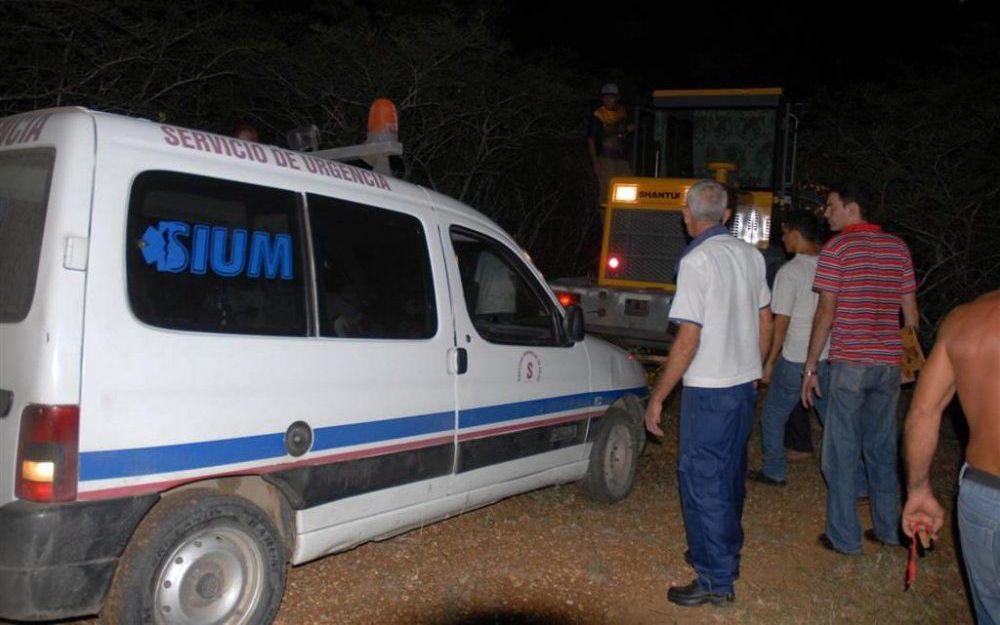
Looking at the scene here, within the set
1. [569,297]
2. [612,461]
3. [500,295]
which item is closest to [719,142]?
[569,297]

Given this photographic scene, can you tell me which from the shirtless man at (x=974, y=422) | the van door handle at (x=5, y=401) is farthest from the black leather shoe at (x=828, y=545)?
the van door handle at (x=5, y=401)

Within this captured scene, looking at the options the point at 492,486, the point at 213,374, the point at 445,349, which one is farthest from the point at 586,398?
the point at 213,374

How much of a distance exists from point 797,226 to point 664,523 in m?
2.33

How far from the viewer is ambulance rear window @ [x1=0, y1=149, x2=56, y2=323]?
3.02m

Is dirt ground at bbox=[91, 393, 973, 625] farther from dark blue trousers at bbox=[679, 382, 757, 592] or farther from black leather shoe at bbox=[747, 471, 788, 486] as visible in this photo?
black leather shoe at bbox=[747, 471, 788, 486]

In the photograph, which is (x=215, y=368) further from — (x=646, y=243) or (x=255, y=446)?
(x=646, y=243)

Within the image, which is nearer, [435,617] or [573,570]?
[435,617]

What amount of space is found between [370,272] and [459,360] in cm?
Answer: 67

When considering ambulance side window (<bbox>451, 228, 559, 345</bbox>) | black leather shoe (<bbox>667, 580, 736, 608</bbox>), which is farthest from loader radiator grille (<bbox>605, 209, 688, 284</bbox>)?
black leather shoe (<bbox>667, 580, 736, 608</bbox>)

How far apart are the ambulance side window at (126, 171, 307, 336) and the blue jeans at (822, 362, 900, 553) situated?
123 inches

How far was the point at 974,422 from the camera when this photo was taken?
2750 millimetres

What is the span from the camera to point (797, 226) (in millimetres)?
6375

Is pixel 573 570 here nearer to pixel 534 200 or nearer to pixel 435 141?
pixel 435 141

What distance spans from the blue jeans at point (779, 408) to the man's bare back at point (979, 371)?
3369 millimetres
